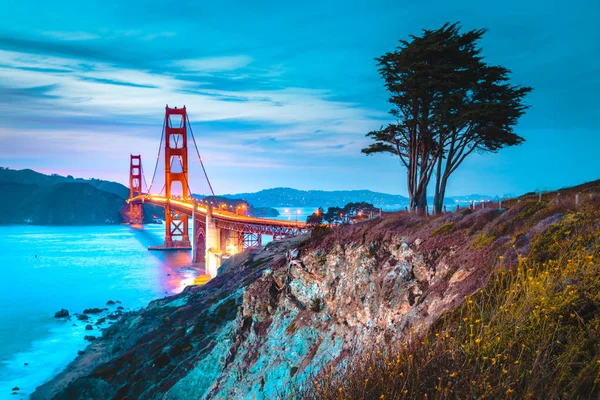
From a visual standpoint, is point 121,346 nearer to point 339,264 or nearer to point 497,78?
point 339,264

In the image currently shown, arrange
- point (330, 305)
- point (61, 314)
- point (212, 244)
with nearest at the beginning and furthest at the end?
point (330, 305) → point (61, 314) → point (212, 244)

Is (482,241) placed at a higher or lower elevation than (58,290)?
higher

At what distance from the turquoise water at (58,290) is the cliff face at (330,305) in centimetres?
984

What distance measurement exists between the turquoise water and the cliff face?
9841 millimetres

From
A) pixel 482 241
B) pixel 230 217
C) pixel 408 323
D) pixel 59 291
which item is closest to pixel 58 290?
pixel 59 291

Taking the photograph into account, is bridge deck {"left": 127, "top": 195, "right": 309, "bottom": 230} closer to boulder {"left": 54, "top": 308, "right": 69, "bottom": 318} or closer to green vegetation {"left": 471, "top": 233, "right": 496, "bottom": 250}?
boulder {"left": 54, "top": 308, "right": 69, "bottom": 318}

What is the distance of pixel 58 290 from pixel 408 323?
5676 cm

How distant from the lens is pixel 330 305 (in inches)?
555

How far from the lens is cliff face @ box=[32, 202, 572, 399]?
10148 mm

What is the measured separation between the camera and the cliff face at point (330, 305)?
1015cm

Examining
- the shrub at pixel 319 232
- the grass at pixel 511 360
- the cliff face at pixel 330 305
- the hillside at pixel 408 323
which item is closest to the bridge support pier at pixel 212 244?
the hillside at pixel 408 323

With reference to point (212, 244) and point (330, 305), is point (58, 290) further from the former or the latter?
point (330, 305)

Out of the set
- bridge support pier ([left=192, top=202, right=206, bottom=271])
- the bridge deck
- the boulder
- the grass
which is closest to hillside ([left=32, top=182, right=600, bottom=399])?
the grass

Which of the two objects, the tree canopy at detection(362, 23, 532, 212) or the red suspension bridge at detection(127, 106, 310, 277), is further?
the red suspension bridge at detection(127, 106, 310, 277)
